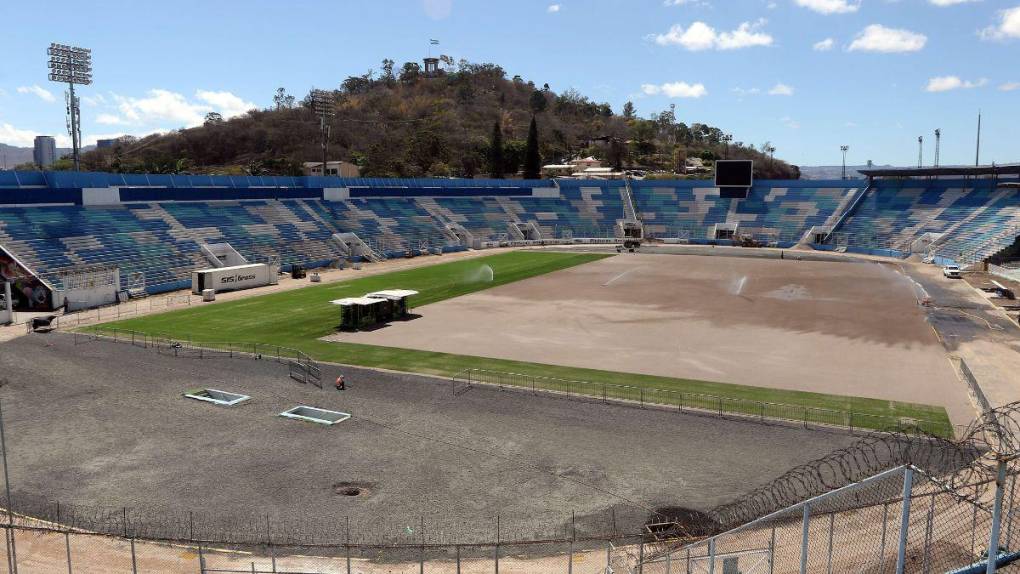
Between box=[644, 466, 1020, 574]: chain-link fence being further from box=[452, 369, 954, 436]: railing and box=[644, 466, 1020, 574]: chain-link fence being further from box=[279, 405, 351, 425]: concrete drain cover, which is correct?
box=[279, 405, 351, 425]: concrete drain cover

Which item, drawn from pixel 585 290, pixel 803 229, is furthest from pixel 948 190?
pixel 585 290

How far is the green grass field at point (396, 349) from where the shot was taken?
3388 cm

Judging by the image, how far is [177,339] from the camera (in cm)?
4669

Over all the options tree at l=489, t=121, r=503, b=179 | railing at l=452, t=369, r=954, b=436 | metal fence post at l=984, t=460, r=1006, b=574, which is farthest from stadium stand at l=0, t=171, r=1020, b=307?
metal fence post at l=984, t=460, r=1006, b=574

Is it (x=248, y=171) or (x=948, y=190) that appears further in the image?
(x=248, y=171)

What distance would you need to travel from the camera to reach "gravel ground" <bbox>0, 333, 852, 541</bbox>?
75.0ft

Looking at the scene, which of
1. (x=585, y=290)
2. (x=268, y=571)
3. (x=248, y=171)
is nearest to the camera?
(x=268, y=571)

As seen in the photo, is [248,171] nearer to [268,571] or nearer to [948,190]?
[948,190]

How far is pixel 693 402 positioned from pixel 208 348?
29584 mm

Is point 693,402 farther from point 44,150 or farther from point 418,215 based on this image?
point 44,150

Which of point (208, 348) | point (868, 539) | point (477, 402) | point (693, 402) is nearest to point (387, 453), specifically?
point (477, 402)

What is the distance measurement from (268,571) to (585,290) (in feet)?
172

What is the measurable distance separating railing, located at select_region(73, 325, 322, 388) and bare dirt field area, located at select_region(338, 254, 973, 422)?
5704 mm

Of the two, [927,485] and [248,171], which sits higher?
[248,171]
